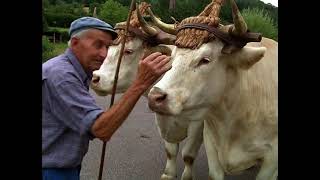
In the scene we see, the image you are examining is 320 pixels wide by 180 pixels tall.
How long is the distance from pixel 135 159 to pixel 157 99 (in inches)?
166

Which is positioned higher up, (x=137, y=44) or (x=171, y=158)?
(x=137, y=44)

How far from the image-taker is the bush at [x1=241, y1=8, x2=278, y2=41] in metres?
6.76

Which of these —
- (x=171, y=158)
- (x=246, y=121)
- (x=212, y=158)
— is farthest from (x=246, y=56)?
(x=171, y=158)

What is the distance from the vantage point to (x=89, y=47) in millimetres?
2943

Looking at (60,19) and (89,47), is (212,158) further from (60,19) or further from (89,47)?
(60,19)

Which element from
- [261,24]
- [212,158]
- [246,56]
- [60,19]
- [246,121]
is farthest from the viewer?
[60,19]

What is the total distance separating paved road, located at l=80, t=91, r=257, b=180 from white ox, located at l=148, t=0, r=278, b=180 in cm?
132

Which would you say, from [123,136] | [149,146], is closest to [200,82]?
[149,146]

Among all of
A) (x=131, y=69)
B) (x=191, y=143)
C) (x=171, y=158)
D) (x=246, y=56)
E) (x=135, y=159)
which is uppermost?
(x=246, y=56)

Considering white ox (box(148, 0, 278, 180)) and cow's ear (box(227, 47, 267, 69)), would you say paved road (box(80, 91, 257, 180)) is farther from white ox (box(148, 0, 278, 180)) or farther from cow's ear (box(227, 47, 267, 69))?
cow's ear (box(227, 47, 267, 69))

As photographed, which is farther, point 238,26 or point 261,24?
point 261,24

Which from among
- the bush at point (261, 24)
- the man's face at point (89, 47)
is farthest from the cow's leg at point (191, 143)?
the bush at point (261, 24)

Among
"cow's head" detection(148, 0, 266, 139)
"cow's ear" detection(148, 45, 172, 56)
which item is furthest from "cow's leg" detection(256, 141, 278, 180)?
"cow's ear" detection(148, 45, 172, 56)
